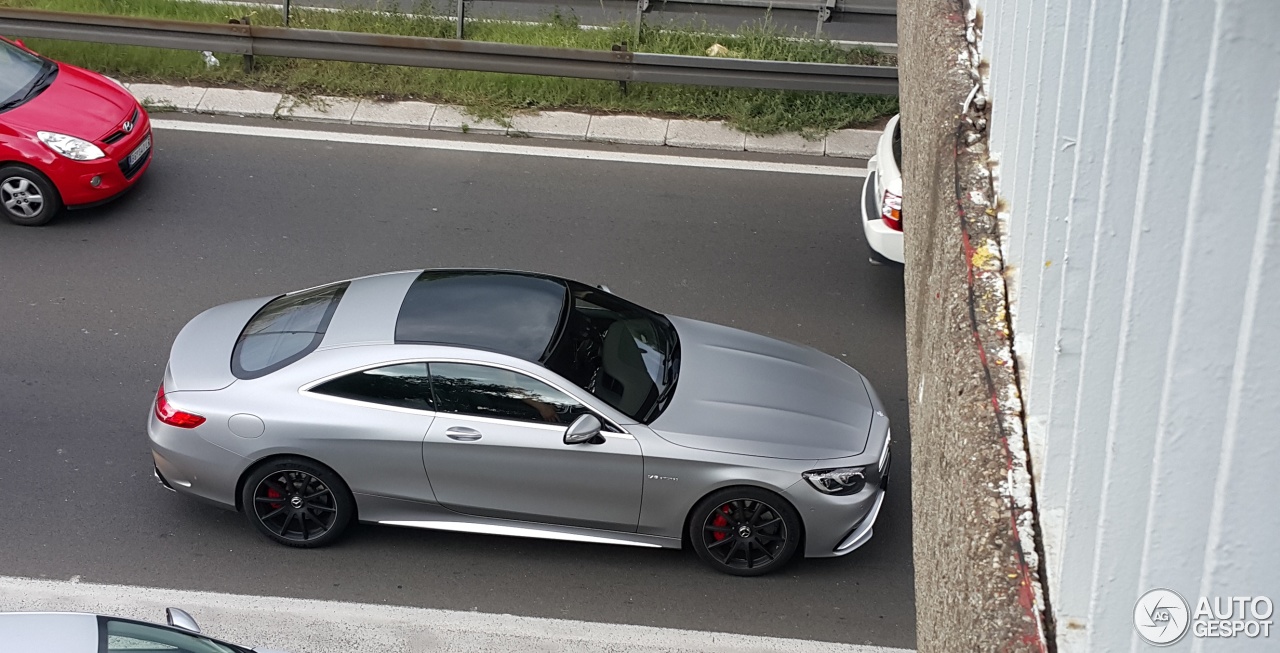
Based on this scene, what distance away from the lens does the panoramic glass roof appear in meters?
6.64

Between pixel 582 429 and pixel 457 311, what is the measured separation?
3.62ft

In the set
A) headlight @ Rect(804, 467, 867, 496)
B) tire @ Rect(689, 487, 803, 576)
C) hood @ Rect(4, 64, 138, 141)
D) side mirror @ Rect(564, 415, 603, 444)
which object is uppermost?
hood @ Rect(4, 64, 138, 141)

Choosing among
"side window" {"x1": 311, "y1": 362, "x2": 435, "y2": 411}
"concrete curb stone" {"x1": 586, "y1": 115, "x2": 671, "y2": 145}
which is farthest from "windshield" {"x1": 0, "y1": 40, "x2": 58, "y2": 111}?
"side window" {"x1": 311, "y1": 362, "x2": 435, "y2": 411}

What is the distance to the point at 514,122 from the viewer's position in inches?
473

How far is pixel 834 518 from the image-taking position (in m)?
6.60

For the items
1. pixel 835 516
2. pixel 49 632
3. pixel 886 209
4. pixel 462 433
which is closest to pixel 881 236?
pixel 886 209

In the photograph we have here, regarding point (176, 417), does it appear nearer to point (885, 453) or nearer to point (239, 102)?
point (885, 453)

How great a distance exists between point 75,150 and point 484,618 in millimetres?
6020

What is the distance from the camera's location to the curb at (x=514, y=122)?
11.8 meters

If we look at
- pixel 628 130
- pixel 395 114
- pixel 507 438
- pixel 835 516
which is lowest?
pixel 835 516

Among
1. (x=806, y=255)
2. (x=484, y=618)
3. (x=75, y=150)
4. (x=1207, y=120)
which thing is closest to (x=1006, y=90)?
(x=1207, y=120)

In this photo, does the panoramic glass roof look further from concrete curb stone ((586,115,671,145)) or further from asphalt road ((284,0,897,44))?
asphalt road ((284,0,897,44))

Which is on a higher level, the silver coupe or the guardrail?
the guardrail

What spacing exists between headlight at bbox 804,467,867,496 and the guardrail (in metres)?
6.34
